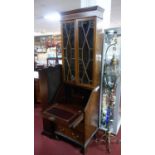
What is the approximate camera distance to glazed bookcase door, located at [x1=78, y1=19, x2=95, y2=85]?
2.29 meters

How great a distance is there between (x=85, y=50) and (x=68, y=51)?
1.17 feet

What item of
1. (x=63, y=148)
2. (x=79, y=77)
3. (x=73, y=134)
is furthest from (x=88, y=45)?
(x=63, y=148)

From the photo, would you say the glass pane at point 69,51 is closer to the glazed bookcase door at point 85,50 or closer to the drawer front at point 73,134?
the glazed bookcase door at point 85,50

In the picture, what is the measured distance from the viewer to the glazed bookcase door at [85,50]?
229 centimetres

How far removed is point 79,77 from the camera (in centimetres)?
253

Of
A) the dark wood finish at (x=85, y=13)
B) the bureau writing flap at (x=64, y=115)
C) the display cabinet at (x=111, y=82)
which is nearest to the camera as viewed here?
the bureau writing flap at (x=64, y=115)

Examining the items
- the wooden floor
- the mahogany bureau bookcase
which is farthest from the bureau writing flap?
the wooden floor

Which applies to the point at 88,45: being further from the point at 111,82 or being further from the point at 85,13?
the point at 111,82

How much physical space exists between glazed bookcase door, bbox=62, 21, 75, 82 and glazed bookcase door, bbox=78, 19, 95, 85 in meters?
0.15

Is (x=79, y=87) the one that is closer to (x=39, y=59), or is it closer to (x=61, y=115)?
(x=61, y=115)

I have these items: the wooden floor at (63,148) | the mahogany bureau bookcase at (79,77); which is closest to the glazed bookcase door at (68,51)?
the mahogany bureau bookcase at (79,77)

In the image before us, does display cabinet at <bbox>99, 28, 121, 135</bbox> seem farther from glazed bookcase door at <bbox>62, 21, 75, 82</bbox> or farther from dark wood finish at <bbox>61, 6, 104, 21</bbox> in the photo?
glazed bookcase door at <bbox>62, 21, 75, 82</bbox>
